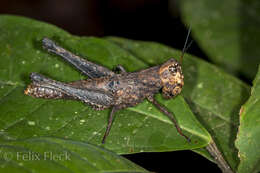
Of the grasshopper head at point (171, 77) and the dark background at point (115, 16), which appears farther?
the dark background at point (115, 16)

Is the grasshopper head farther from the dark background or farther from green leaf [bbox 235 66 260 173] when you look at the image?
the dark background

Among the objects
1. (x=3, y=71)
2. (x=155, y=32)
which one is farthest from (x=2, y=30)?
(x=155, y=32)

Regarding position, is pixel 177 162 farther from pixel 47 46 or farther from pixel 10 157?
pixel 10 157

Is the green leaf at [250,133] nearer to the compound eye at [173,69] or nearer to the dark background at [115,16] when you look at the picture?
the compound eye at [173,69]

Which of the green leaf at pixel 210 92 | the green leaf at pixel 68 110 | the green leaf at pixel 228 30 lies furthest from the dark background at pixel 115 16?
the green leaf at pixel 68 110

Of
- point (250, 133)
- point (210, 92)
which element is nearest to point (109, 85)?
point (210, 92)

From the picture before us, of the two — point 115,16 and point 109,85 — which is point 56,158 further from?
point 115,16
